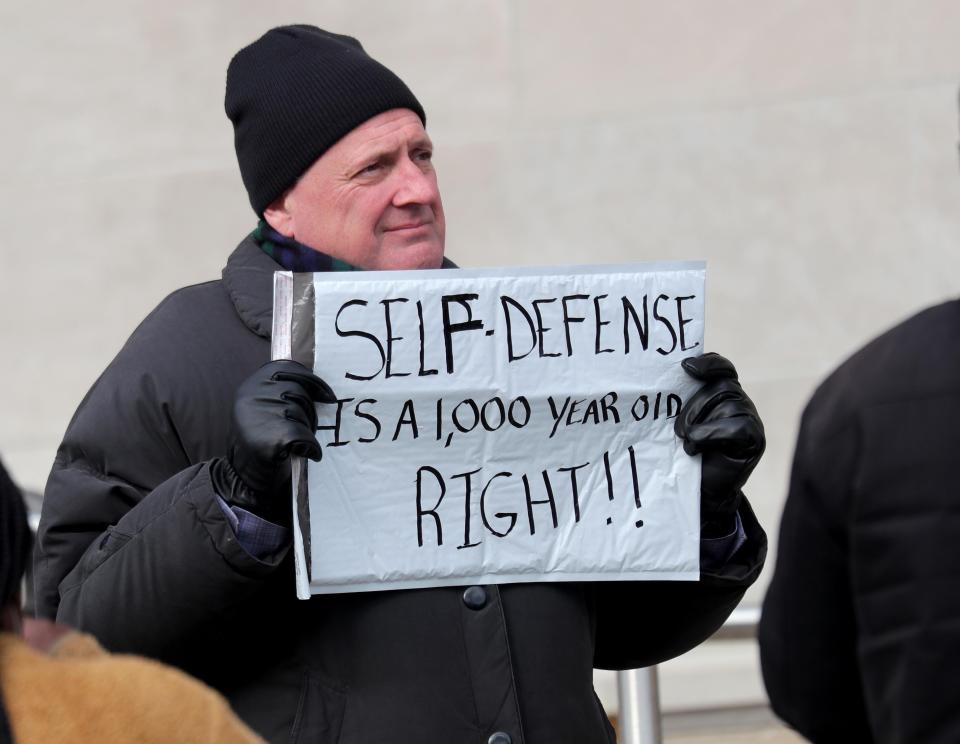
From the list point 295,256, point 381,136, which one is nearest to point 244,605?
point 295,256

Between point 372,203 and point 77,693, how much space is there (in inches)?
46.2

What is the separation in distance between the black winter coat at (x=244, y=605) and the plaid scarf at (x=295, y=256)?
0.22 ft

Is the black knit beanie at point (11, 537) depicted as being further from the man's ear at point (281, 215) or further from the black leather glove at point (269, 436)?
the man's ear at point (281, 215)

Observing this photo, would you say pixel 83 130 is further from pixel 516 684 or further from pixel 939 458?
pixel 939 458

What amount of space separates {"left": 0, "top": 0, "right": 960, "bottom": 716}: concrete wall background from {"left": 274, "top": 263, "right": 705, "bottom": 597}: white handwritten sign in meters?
3.18

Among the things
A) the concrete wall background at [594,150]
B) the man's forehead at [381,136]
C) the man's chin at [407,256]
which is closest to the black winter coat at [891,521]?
the man's chin at [407,256]

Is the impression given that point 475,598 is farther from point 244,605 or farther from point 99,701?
point 99,701

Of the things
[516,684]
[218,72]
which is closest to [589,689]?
[516,684]

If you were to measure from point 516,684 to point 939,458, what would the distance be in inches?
38.5

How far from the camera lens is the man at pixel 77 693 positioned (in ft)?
5.38

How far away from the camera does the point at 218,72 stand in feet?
19.0

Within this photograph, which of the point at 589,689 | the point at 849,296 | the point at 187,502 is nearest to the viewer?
the point at 187,502

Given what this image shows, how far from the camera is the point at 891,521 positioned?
166 centimetres

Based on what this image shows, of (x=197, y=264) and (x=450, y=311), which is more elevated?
(x=450, y=311)
